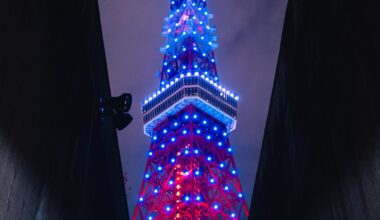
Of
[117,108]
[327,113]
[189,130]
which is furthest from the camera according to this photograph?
[189,130]

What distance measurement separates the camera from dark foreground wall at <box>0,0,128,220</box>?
3.24 metres

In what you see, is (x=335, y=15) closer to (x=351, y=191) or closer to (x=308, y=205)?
(x=351, y=191)

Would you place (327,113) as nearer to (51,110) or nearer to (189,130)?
(51,110)

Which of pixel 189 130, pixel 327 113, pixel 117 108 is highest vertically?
pixel 189 130

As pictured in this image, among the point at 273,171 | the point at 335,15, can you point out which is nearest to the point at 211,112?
the point at 273,171

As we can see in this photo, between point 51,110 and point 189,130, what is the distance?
40421 millimetres

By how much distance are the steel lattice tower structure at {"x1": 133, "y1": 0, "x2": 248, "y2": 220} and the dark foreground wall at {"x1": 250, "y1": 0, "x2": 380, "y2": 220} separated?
32.8 m

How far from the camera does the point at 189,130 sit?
1763 inches

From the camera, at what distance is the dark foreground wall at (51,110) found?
10.6 ft

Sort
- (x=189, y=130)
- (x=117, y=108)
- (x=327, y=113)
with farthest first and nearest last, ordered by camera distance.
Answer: (x=189, y=130) → (x=117, y=108) → (x=327, y=113)

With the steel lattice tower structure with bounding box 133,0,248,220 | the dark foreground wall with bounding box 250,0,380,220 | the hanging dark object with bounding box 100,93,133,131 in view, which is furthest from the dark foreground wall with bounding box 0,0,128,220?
the steel lattice tower structure with bounding box 133,0,248,220

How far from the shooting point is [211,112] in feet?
154

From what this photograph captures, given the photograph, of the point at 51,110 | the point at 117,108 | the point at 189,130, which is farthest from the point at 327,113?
the point at 189,130

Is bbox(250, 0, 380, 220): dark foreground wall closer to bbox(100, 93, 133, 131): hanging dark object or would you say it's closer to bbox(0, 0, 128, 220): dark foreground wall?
bbox(100, 93, 133, 131): hanging dark object
